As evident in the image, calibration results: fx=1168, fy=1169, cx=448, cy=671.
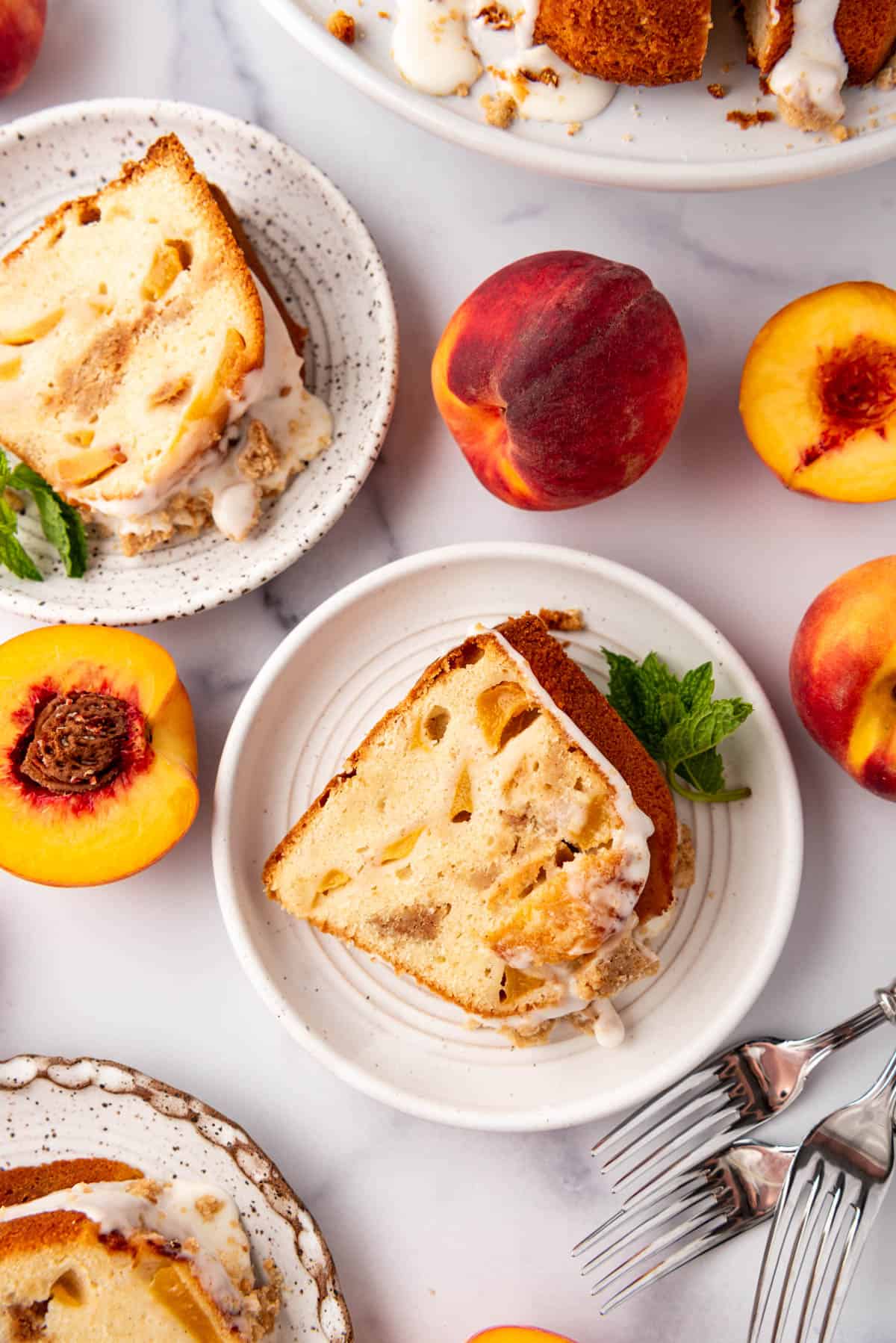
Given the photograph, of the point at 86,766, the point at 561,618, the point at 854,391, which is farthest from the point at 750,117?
the point at 86,766

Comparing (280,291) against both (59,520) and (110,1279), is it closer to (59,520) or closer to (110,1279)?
(59,520)

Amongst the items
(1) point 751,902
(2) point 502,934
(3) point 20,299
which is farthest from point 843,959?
(3) point 20,299

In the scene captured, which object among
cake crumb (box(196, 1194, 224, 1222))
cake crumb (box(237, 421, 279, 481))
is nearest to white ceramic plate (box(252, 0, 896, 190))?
cake crumb (box(237, 421, 279, 481))

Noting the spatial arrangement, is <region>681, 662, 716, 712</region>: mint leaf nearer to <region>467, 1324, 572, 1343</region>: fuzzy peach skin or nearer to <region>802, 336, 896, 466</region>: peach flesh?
<region>802, 336, 896, 466</region>: peach flesh

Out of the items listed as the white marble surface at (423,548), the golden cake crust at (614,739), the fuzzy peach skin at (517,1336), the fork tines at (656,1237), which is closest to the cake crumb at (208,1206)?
the white marble surface at (423,548)

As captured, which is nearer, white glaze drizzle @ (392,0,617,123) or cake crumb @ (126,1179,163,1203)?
white glaze drizzle @ (392,0,617,123)

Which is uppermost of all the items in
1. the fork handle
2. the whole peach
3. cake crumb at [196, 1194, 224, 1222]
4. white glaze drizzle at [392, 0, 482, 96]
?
the whole peach

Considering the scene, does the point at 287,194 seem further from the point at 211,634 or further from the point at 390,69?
the point at 211,634
